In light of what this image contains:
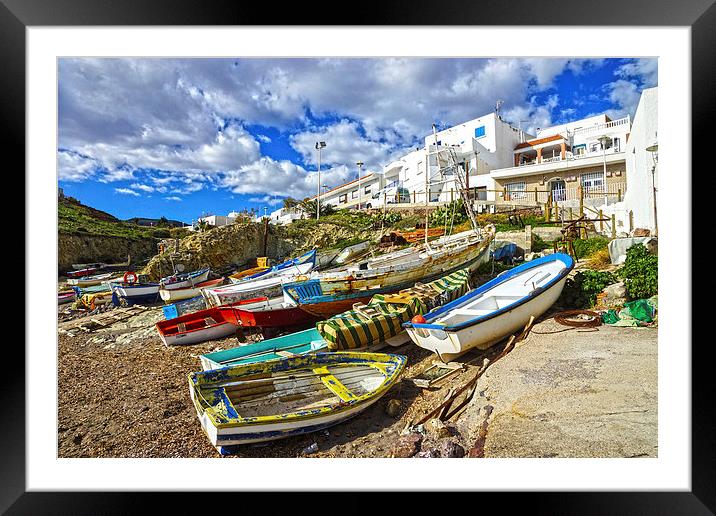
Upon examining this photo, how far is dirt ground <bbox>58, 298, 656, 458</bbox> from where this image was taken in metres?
3.03

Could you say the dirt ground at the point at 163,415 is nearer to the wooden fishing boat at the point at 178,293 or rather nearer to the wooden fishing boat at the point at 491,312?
the wooden fishing boat at the point at 491,312

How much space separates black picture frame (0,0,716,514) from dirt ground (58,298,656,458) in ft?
1.34

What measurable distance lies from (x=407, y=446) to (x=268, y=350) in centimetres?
247

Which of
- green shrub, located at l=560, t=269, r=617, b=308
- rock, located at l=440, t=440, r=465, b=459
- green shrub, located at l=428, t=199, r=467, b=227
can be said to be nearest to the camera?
rock, located at l=440, t=440, r=465, b=459

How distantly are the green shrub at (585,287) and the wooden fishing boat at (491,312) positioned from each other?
27 centimetres

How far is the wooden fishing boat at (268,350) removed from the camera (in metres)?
4.32

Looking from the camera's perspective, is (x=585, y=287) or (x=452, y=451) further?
(x=585, y=287)

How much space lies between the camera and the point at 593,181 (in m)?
13.0

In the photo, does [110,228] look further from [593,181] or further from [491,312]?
[593,181]

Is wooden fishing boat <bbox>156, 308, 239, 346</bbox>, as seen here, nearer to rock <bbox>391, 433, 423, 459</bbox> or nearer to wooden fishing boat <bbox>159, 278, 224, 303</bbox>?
wooden fishing boat <bbox>159, 278, 224, 303</bbox>

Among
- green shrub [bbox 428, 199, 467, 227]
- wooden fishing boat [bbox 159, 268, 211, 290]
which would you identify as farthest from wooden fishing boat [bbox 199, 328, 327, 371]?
green shrub [bbox 428, 199, 467, 227]
